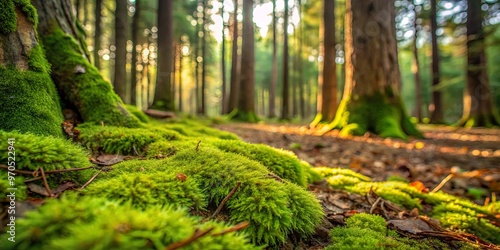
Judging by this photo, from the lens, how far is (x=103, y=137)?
2.04 metres

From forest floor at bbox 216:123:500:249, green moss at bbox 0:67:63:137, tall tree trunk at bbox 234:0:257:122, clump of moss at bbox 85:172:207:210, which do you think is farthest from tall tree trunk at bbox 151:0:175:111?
clump of moss at bbox 85:172:207:210

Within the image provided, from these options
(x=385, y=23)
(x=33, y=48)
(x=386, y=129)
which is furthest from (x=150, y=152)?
(x=385, y=23)

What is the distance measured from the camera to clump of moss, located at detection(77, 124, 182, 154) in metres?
1.99

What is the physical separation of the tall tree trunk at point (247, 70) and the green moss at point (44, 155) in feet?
39.4

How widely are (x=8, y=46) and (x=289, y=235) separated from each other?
2.00 metres

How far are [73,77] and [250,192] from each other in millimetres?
1986

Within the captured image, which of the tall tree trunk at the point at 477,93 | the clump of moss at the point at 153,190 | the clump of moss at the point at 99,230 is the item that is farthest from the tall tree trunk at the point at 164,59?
the tall tree trunk at the point at 477,93

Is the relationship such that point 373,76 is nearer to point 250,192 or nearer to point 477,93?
point 250,192

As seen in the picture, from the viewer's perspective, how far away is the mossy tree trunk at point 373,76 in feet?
22.5

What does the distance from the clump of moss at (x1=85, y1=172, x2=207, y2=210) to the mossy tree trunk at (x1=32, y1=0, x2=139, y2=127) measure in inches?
55.0

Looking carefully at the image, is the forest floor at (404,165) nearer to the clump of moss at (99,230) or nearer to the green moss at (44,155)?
the clump of moss at (99,230)

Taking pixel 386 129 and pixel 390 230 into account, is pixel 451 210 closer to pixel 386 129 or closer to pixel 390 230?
pixel 390 230

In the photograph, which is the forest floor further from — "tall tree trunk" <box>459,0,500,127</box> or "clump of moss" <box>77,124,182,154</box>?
"tall tree trunk" <box>459,0,500,127</box>

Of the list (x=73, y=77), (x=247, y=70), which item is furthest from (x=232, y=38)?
(x=73, y=77)
